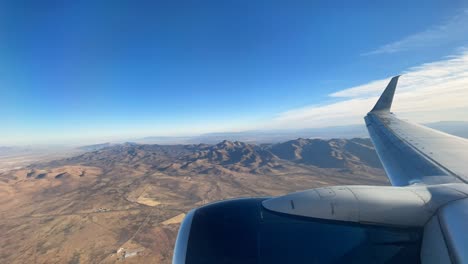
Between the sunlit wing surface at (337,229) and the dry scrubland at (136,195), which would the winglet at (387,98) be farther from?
the dry scrubland at (136,195)

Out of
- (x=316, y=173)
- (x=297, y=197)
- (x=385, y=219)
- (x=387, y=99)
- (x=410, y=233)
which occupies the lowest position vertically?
(x=316, y=173)

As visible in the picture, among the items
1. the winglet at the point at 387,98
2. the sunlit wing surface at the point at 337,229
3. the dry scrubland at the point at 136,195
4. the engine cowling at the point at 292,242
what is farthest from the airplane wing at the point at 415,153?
the dry scrubland at the point at 136,195

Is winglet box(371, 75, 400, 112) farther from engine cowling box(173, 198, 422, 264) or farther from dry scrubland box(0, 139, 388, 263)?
dry scrubland box(0, 139, 388, 263)

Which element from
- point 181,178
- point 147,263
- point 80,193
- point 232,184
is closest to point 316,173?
point 232,184

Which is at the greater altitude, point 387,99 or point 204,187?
point 387,99

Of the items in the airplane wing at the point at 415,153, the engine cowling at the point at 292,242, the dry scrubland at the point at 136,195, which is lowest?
the dry scrubland at the point at 136,195

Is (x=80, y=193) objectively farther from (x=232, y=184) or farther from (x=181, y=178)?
(x=232, y=184)

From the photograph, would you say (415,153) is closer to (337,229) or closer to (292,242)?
(337,229)
